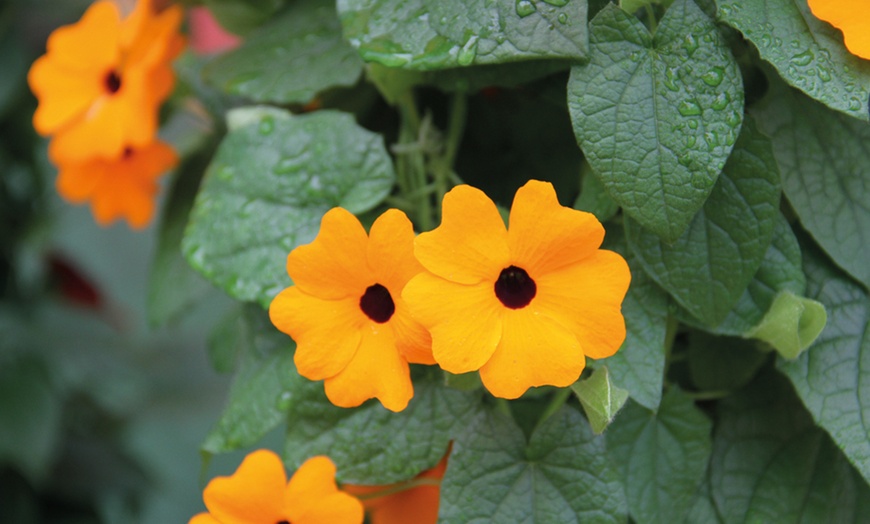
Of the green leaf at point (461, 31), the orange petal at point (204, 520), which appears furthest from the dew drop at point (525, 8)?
the orange petal at point (204, 520)

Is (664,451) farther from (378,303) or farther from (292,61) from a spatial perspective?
(292,61)

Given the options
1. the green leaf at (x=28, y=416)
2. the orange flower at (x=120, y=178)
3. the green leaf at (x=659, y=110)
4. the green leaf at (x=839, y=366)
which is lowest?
the green leaf at (x=28, y=416)

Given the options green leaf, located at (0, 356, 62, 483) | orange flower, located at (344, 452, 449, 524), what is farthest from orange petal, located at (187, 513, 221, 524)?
green leaf, located at (0, 356, 62, 483)

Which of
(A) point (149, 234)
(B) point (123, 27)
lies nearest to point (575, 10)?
(B) point (123, 27)

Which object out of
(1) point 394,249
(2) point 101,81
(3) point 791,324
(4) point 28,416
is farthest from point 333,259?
(4) point 28,416

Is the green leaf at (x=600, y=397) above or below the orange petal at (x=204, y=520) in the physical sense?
above

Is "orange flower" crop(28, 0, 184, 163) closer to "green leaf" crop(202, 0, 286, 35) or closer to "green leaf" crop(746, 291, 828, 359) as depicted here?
"green leaf" crop(202, 0, 286, 35)

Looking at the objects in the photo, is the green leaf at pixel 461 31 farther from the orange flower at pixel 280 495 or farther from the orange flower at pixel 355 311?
the orange flower at pixel 280 495
